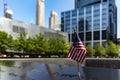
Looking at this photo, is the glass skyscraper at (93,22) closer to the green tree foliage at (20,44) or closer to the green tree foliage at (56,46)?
the green tree foliage at (56,46)

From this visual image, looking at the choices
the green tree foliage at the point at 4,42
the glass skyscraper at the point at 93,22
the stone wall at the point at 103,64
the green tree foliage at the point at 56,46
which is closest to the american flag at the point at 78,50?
the stone wall at the point at 103,64

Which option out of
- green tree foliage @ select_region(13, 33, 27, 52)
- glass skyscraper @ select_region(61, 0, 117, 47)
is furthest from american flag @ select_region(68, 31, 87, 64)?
glass skyscraper @ select_region(61, 0, 117, 47)

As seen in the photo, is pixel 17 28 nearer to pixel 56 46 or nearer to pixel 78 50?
pixel 56 46

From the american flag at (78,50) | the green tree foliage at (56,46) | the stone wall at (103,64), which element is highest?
the american flag at (78,50)

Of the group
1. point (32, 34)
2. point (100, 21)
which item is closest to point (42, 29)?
point (32, 34)

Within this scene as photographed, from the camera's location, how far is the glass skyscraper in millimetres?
172625

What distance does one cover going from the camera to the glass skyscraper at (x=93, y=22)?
566ft

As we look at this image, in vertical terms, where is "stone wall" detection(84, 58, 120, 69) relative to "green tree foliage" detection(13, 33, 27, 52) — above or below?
below

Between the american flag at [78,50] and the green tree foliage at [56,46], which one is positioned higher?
the american flag at [78,50]

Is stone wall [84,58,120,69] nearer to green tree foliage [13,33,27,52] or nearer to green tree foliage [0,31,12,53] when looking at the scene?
green tree foliage [0,31,12,53]

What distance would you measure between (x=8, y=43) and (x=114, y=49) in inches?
3038

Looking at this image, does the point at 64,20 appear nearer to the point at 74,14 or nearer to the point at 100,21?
the point at 74,14

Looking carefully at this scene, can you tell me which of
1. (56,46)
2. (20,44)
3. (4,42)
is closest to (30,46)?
(20,44)

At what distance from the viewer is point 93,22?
179 meters
